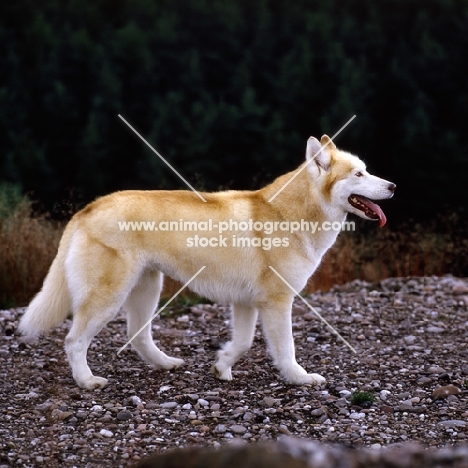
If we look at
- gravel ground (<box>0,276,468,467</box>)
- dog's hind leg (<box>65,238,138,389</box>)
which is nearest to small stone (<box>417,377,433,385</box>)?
gravel ground (<box>0,276,468,467</box>)

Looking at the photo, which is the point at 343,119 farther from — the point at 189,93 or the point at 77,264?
the point at 77,264

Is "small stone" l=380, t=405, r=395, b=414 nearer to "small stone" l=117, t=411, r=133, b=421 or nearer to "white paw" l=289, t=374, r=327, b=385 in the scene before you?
"white paw" l=289, t=374, r=327, b=385

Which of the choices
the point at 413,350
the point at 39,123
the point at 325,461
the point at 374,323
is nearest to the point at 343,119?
the point at 39,123

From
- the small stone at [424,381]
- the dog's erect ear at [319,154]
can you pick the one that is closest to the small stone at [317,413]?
the small stone at [424,381]

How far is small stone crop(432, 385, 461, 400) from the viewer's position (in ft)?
16.1

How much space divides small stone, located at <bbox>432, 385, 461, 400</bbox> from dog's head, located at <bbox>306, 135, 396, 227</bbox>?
1.17 m

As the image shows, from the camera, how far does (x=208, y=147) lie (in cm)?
1396

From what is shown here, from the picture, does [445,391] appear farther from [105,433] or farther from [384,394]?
[105,433]

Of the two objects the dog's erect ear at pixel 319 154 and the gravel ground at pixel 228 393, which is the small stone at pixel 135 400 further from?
the dog's erect ear at pixel 319 154

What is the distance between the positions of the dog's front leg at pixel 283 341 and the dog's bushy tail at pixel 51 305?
1.43 m

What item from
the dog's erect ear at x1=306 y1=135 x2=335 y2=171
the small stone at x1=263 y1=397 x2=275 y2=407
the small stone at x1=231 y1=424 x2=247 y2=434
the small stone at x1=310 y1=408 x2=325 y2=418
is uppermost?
the dog's erect ear at x1=306 y1=135 x2=335 y2=171

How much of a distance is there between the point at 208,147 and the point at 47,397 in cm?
944

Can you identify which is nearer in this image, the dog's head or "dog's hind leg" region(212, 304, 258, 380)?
the dog's head

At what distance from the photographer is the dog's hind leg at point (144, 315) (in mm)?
5566
